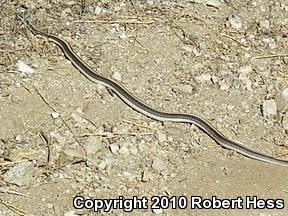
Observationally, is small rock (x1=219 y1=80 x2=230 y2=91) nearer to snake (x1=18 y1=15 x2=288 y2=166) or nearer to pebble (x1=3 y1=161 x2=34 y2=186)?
snake (x1=18 y1=15 x2=288 y2=166)

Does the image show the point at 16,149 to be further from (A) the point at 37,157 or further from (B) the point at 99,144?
(B) the point at 99,144

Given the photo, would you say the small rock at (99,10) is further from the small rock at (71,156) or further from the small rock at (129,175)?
the small rock at (129,175)

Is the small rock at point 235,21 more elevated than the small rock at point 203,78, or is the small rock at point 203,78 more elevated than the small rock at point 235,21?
the small rock at point 235,21

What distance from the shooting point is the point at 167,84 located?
6.20 meters

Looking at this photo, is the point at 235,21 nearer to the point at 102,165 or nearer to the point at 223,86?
the point at 223,86

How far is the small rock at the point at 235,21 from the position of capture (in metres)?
6.91

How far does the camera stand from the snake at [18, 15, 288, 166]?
564cm

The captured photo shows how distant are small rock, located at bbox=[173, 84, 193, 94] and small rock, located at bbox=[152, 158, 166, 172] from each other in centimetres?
87

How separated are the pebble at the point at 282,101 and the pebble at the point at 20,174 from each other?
2.19m

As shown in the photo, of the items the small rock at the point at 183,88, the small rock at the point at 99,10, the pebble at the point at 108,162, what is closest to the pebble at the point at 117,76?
the small rock at the point at 183,88

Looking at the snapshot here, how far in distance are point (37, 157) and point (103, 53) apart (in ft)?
4.56

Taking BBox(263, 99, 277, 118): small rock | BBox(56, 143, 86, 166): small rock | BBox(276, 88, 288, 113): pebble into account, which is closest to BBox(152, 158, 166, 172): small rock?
BBox(56, 143, 86, 166): small rock

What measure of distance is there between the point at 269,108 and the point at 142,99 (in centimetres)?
108

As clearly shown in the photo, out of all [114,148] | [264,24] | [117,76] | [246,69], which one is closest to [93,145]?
[114,148]
